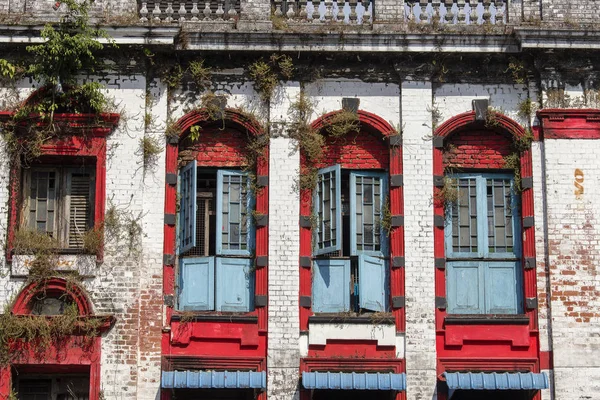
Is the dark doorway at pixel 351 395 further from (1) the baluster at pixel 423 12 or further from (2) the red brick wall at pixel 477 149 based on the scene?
(1) the baluster at pixel 423 12

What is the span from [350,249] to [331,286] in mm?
659

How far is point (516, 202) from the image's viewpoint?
59.7 feet

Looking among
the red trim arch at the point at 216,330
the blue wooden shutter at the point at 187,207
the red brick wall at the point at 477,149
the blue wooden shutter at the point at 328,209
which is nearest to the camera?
the red trim arch at the point at 216,330

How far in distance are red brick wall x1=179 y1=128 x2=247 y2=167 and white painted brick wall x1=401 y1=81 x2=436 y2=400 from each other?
2.69 m

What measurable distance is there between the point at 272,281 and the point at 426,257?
2445mm

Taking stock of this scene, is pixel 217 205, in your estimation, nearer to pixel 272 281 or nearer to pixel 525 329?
pixel 272 281

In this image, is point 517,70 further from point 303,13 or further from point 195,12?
point 195,12

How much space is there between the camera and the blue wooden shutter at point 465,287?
58.4 ft

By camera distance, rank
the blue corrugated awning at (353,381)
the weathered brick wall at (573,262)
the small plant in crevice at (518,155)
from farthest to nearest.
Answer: the small plant in crevice at (518,155) → the weathered brick wall at (573,262) → the blue corrugated awning at (353,381)

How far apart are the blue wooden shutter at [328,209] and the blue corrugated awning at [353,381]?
196cm

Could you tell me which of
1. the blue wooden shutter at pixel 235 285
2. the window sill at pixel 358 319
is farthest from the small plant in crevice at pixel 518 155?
the blue wooden shutter at pixel 235 285

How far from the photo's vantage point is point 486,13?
18.8 meters

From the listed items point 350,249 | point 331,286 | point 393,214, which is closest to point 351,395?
point 331,286

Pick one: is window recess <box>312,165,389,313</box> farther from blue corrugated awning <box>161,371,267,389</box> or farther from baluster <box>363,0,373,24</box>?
baluster <box>363,0,373,24</box>
